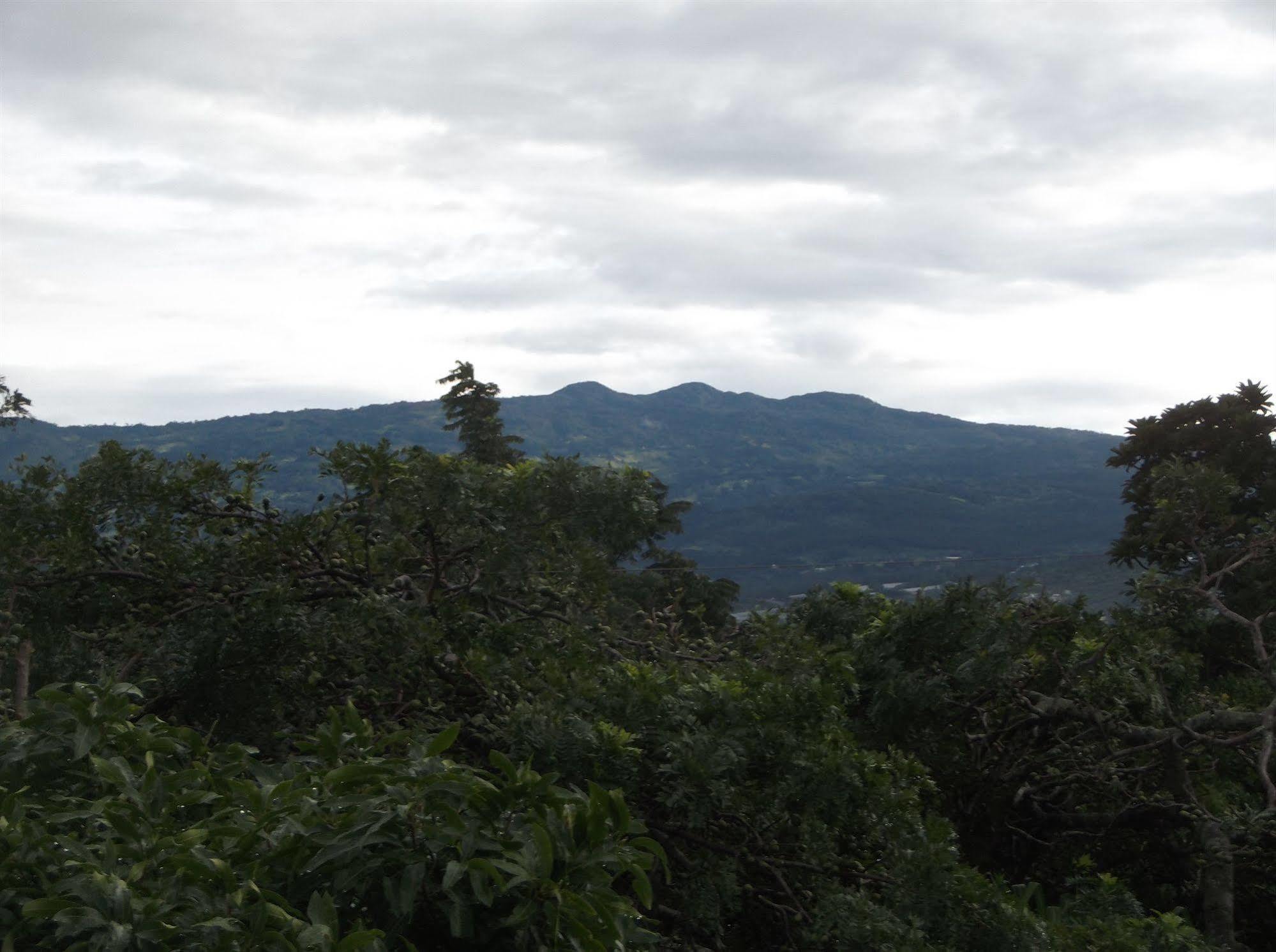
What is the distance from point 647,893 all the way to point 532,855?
378 millimetres

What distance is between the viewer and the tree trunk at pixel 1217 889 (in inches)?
248

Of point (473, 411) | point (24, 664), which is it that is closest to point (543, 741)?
point (24, 664)

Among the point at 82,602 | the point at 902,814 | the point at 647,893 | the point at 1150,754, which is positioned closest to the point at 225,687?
the point at 82,602

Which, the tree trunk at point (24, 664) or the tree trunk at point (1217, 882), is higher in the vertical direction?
the tree trunk at point (24, 664)

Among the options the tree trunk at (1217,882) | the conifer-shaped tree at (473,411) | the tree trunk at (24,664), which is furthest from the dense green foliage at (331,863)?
the conifer-shaped tree at (473,411)

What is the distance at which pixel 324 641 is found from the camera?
607 cm

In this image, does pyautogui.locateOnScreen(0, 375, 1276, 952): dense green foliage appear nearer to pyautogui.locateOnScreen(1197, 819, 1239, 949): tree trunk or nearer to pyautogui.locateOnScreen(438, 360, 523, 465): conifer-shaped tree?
pyautogui.locateOnScreen(1197, 819, 1239, 949): tree trunk

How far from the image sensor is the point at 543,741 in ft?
15.5

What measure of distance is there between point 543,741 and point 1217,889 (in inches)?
168

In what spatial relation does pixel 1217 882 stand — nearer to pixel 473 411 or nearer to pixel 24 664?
pixel 24 664

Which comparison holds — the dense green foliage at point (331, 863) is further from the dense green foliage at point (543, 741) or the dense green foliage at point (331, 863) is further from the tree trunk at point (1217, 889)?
the tree trunk at point (1217, 889)

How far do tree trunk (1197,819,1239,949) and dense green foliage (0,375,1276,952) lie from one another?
18 millimetres

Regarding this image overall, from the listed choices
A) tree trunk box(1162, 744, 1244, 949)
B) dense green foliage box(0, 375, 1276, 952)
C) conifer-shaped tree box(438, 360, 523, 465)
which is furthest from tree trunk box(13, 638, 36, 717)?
conifer-shaped tree box(438, 360, 523, 465)

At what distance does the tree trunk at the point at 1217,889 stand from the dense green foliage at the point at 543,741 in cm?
2
